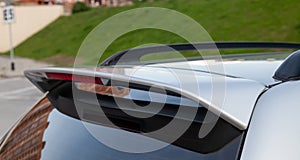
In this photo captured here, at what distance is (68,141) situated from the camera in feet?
5.91

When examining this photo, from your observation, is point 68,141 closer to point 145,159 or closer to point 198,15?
point 145,159

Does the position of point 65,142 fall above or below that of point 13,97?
above

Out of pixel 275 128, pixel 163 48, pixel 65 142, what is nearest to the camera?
pixel 275 128

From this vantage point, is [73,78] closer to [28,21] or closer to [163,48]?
[163,48]

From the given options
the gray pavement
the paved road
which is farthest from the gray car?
the paved road

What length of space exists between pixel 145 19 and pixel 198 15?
278 centimetres

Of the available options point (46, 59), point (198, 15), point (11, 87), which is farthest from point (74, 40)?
point (11, 87)

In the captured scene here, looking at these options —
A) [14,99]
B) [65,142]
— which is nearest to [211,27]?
[14,99]

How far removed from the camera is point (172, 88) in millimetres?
1416

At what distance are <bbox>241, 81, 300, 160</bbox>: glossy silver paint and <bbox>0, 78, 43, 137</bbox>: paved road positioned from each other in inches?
257

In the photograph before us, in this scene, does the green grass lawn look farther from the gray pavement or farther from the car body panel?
the car body panel

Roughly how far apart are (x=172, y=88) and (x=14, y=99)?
36.2ft

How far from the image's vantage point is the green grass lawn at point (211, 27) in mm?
20062

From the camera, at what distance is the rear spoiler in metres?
1.33
